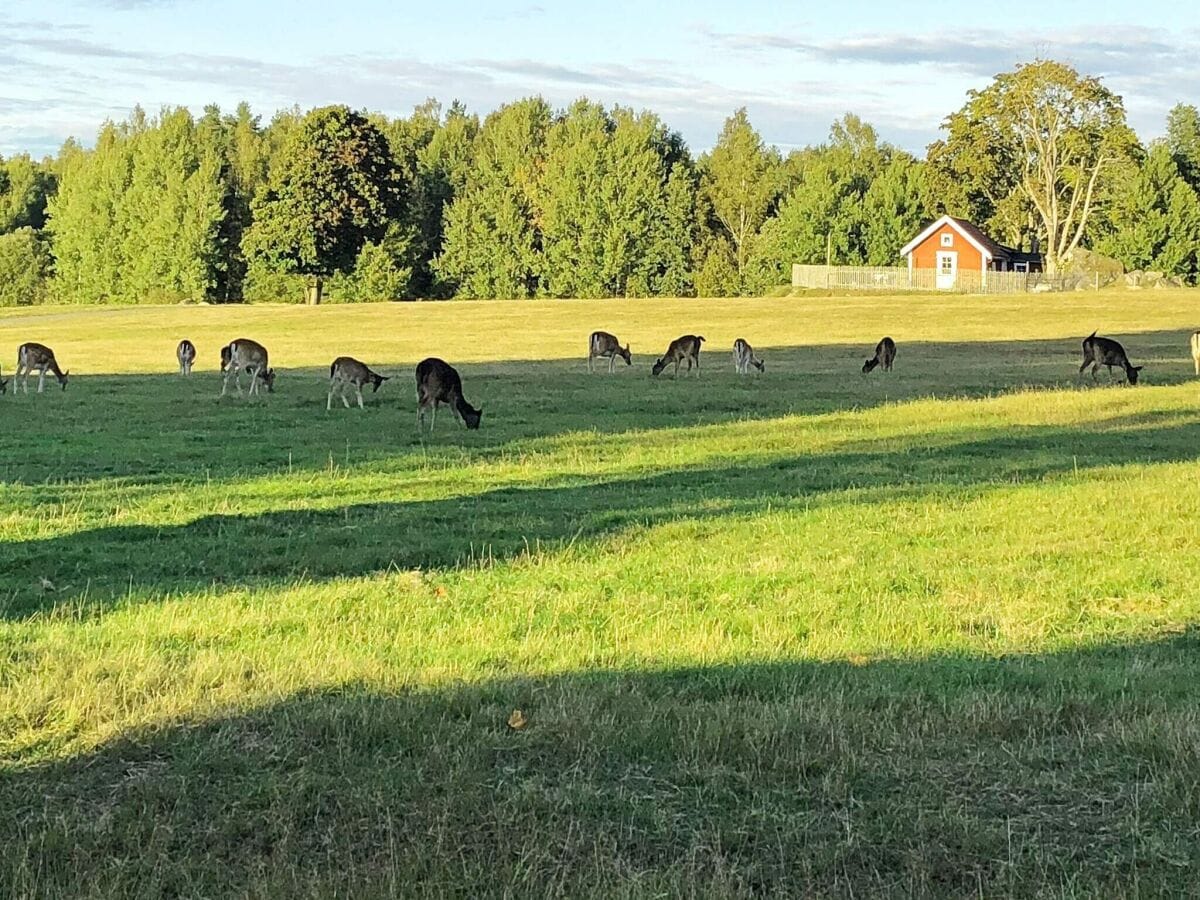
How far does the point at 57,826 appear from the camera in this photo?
15.8ft

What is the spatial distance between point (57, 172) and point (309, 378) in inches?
4159

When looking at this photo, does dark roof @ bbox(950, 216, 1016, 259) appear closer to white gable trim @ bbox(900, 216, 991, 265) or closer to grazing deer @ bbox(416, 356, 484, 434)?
white gable trim @ bbox(900, 216, 991, 265)

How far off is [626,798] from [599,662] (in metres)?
2.52

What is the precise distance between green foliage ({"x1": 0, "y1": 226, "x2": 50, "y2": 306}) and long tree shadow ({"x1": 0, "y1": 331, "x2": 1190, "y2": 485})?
76109mm

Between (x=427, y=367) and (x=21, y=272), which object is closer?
(x=427, y=367)

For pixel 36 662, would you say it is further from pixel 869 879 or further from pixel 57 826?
pixel 869 879

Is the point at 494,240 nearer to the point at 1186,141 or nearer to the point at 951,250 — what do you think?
the point at 951,250

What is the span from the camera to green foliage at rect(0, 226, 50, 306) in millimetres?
104125

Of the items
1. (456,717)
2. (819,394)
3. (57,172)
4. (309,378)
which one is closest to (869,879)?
(456,717)

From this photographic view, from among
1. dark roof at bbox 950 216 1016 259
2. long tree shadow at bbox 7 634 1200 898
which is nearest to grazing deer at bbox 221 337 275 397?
long tree shadow at bbox 7 634 1200 898

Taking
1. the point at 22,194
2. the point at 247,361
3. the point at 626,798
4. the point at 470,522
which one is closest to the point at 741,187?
the point at 22,194

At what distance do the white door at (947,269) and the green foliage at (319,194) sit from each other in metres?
38.1

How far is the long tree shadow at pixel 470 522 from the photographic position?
36.0 feet

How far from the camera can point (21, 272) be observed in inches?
4134
